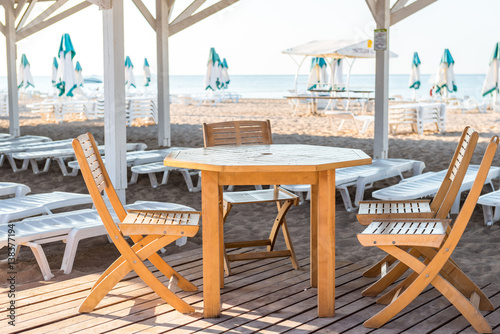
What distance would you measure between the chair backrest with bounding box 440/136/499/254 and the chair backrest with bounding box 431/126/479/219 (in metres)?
0.23

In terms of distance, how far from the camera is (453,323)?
101 inches

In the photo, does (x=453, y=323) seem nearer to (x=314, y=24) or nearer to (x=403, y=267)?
(x=403, y=267)

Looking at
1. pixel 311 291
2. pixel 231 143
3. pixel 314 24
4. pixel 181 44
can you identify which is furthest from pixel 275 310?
pixel 314 24

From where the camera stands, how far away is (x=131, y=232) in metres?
2.67

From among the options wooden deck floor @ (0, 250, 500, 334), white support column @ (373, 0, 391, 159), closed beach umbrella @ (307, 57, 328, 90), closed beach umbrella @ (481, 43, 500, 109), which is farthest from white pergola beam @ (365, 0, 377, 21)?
→ closed beach umbrella @ (307, 57, 328, 90)

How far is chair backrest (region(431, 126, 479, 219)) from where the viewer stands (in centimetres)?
269

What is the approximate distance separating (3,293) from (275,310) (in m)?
1.35

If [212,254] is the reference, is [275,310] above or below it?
below

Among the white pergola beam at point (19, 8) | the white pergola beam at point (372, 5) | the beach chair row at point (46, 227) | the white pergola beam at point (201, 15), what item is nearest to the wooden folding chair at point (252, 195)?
the beach chair row at point (46, 227)

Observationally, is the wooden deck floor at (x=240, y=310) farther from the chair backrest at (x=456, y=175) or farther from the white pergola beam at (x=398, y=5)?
the white pergola beam at (x=398, y=5)

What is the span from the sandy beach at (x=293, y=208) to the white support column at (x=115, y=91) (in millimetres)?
600

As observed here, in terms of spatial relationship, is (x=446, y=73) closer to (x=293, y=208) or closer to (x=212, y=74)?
(x=212, y=74)

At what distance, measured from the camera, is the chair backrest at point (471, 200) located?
2.38 m

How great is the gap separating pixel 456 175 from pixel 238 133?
1.45 meters
